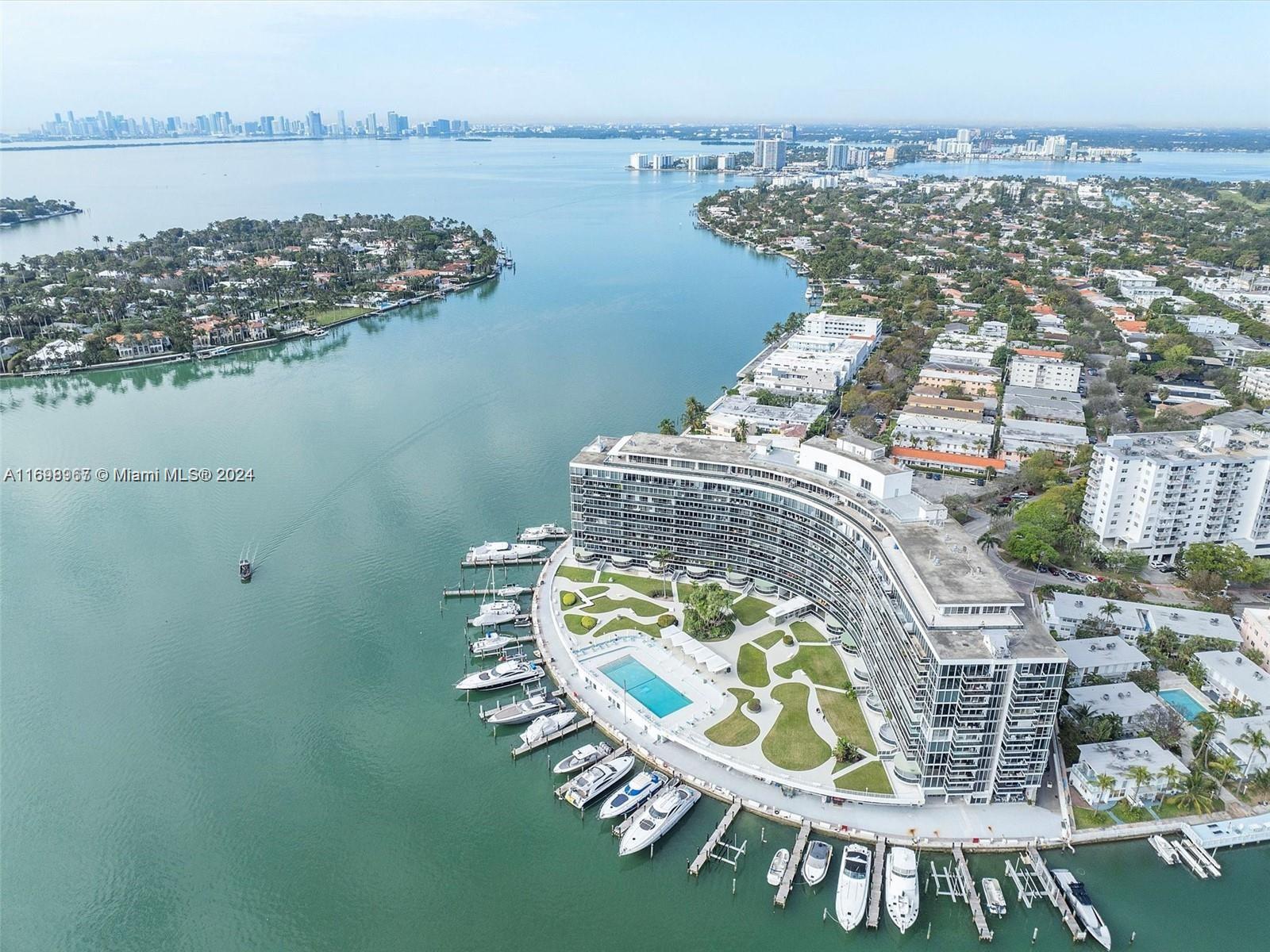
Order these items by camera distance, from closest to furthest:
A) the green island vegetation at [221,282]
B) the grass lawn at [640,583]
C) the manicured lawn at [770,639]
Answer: the manicured lawn at [770,639] < the grass lawn at [640,583] < the green island vegetation at [221,282]

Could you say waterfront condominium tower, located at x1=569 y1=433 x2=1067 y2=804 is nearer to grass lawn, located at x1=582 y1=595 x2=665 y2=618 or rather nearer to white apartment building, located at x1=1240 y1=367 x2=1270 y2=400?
grass lawn, located at x1=582 y1=595 x2=665 y2=618

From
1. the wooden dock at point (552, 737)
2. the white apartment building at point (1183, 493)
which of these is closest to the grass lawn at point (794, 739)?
the wooden dock at point (552, 737)

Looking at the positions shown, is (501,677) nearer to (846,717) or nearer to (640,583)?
(640,583)

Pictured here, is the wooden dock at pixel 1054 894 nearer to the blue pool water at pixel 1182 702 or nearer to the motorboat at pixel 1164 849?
the motorboat at pixel 1164 849

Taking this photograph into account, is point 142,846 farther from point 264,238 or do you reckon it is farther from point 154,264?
point 264,238

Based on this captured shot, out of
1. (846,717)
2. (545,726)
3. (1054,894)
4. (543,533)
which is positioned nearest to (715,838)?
(846,717)

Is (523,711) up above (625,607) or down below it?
below
